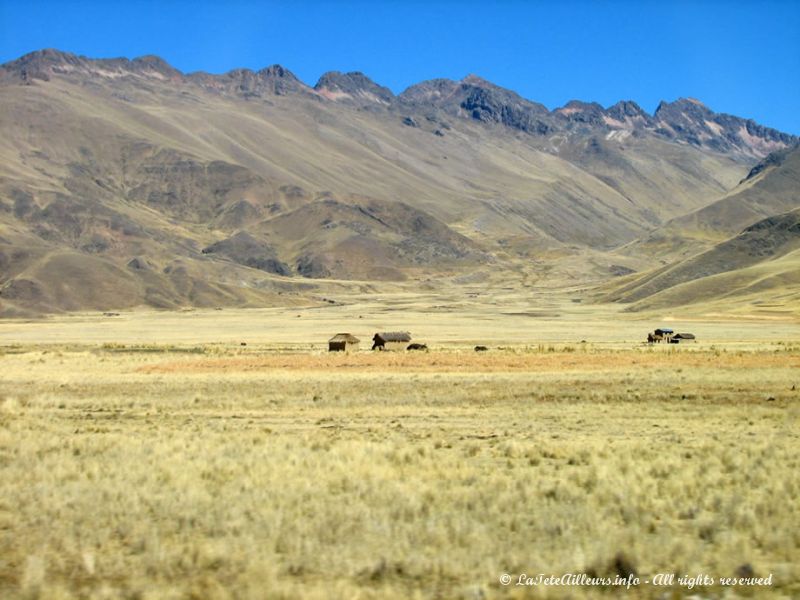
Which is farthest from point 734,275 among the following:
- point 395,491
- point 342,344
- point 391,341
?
point 395,491

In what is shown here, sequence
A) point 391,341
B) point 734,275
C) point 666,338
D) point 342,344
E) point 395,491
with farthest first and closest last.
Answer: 1. point 734,275
2. point 666,338
3. point 391,341
4. point 342,344
5. point 395,491

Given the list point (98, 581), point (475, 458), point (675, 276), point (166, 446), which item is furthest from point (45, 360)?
point (675, 276)

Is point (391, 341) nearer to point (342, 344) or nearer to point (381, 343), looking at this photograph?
point (381, 343)

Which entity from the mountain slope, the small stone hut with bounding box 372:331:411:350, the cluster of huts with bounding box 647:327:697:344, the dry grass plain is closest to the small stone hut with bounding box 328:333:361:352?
the small stone hut with bounding box 372:331:411:350

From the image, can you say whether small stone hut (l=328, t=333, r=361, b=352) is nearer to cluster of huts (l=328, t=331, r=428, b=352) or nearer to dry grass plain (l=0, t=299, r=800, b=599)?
cluster of huts (l=328, t=331, r=428, b=352)

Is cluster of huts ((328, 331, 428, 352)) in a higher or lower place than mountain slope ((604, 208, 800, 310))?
lower

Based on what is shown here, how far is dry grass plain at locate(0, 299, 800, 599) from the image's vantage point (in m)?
10.1

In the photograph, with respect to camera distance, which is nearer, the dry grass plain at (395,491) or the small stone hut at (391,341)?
the dry grass plain at (395,491)

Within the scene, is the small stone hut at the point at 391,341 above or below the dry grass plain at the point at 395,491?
above

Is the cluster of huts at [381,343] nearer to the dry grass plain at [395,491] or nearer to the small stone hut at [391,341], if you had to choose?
the small stone hut at [391,341]

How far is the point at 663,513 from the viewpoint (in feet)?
41.2

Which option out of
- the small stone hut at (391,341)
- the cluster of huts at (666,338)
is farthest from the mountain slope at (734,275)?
the small stone hut at (391,341)

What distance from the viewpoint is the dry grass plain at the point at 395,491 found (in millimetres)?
10133

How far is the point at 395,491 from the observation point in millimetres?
13734
